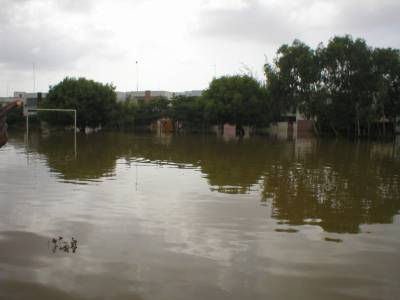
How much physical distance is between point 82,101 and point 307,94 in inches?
1108

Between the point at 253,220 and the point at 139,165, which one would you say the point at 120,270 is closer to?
the point at 253,220

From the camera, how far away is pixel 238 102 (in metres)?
58.3

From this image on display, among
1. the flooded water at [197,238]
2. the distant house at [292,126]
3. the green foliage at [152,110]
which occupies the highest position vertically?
the green foliage at [152,110]

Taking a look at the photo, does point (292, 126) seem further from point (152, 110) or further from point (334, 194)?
point (334, 194)

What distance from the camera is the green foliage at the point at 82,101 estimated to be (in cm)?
5778

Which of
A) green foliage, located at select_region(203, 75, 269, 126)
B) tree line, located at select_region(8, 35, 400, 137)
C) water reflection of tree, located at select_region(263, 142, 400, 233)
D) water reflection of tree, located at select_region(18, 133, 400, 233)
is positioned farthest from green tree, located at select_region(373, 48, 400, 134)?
water reflection of tree, located at select_region(263, 142, 400, 233)

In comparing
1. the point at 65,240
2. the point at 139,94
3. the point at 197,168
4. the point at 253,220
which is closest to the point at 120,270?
the point at 65,240

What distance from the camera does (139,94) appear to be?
108188 mm

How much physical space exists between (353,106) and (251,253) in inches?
1881

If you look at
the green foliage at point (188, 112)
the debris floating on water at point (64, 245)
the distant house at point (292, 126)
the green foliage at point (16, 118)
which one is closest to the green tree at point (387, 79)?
the distant house at point (292, 126)

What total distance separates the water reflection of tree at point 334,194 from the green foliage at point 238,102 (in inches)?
1607

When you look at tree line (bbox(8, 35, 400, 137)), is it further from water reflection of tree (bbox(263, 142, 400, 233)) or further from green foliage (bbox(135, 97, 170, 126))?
water reflection of tree (bbox(263, 142, 400, 233))

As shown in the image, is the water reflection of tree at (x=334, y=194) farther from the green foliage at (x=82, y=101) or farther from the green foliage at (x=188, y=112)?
the green foliage at (x=188, y=112)

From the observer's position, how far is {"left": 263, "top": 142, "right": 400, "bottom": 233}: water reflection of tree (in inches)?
340
